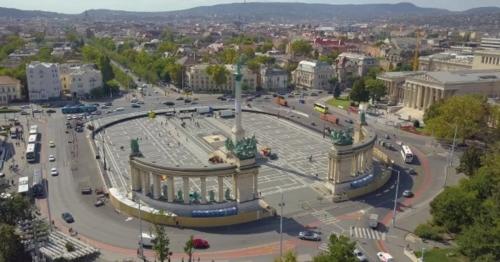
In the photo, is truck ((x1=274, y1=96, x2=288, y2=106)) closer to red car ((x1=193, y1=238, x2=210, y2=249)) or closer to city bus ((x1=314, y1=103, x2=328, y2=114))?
city bus ((x1=314, y1=103, x2=328, y2=114))

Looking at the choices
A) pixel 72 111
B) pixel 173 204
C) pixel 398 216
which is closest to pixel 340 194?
pixel 398 216

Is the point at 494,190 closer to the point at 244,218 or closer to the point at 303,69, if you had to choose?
the point at 244,218

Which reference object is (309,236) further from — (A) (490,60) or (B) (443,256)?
(A) (490,60)

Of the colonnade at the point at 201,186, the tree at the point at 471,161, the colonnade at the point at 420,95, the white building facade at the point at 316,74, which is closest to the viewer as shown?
the colonnade at the point at 201,186

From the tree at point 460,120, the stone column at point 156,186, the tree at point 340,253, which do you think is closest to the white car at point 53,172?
the stone column at point 156,186

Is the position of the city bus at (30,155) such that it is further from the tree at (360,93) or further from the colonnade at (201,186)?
the tree at (360,93)

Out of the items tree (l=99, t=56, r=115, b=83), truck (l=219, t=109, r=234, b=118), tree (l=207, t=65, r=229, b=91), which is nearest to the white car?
truck (l=219, t=109, r=234, b=118)
